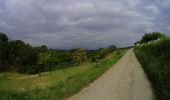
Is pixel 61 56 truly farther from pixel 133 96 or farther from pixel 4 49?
pixel 133 96

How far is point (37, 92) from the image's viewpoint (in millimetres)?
12852

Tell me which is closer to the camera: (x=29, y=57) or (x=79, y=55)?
(x=79, y=55)

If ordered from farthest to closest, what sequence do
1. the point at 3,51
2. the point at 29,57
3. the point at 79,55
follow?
the point at 3,51 → the point at 29,57 → the point at 79,55


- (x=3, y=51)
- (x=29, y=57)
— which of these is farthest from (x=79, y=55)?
(x=3, y=51)

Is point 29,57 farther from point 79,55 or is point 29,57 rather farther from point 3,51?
point 79,55

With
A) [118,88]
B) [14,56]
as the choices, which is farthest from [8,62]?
[118,88]

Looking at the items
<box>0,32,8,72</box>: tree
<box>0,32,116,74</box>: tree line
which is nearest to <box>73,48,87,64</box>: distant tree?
<box>0,32,116,74</box>: tree line

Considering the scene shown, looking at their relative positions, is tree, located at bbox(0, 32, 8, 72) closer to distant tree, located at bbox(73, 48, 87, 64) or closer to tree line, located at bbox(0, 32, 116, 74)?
tree line, located at bbox(0, 32, 116, 74)

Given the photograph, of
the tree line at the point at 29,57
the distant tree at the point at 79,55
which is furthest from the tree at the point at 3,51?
the distant tree at the point at 79,55

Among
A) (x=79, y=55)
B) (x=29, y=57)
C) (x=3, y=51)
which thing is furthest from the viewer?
(x=3, y=51)

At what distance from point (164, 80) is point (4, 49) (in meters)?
93.4

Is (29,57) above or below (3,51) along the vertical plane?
below

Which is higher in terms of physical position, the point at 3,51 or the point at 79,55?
the point at 3,51

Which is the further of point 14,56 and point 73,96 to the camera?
point 14,56
